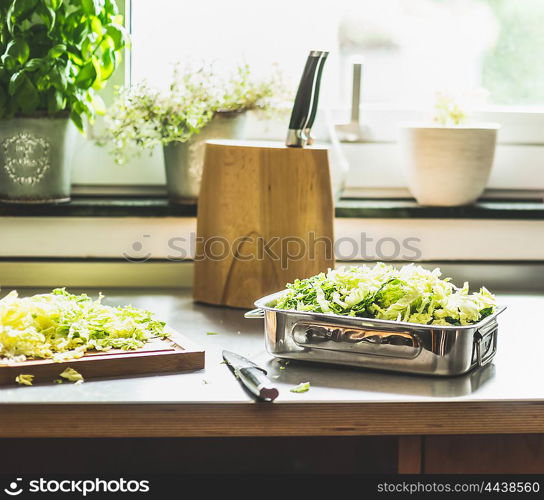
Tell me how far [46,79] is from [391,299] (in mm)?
767

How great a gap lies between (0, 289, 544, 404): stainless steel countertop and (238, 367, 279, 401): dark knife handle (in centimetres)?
1

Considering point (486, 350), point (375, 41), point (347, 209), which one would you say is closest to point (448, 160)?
point (347, 209)

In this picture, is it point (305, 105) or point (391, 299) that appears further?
point (305, 105)

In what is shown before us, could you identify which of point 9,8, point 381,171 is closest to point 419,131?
point 381,171

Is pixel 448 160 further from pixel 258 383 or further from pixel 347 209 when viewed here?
pixel 258 383

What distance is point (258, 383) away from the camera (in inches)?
36.7

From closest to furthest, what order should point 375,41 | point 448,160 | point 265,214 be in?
point 265,214 < point 448,160 < point 375,41

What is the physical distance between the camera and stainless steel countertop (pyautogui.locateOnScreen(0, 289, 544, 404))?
924 millimetres

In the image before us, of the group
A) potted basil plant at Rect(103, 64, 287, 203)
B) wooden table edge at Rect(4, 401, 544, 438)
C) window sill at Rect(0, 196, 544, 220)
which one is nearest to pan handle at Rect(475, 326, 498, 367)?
wooden table edge at Rect(4, 401, 544, 438)

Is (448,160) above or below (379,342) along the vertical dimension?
above

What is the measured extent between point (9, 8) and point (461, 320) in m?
0.94

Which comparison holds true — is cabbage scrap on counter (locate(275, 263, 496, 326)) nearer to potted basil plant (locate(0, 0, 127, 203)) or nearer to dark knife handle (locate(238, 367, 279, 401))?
dark knife handle (locate(238, 367, 279, 401))

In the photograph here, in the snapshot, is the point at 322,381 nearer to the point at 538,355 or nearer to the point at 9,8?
the point at 538,355

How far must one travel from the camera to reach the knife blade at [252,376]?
0.91m
